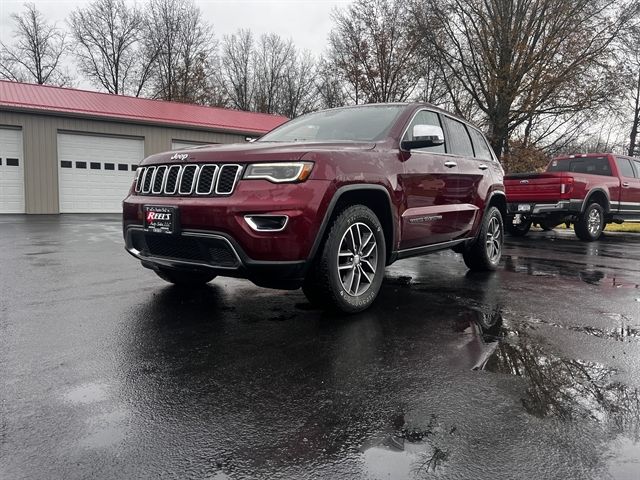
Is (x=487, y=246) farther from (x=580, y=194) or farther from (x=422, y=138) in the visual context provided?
(x=580, y=194)

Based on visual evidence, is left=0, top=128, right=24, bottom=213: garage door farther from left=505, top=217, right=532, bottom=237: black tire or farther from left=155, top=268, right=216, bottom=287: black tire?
left=505, top=217, right=532, bottom=237: black tire

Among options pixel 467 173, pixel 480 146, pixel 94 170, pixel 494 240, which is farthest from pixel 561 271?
pixel 94 170

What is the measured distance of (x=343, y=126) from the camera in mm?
4867

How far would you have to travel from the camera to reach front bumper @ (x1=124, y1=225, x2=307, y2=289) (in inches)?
138

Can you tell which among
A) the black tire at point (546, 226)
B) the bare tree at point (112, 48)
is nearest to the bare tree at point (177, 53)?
the bare tree at point (112, 48)

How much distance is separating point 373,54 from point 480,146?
27.4 meters

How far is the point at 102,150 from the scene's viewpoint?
64.9ft

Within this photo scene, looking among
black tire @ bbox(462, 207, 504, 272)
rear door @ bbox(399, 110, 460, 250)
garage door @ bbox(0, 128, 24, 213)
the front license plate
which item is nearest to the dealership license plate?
rear door @ bbox(399, 110, 460, 250)

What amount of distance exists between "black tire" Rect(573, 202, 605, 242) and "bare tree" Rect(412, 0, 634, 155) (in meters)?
10.4

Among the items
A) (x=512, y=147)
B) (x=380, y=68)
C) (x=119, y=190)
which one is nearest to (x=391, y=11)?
(x=380, y=68)

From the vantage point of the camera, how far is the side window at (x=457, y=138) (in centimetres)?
569

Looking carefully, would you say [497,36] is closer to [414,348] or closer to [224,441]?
[414,348]

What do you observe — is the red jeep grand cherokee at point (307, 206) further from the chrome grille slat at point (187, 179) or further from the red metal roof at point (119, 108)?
the red metal roof at point (119, 108)

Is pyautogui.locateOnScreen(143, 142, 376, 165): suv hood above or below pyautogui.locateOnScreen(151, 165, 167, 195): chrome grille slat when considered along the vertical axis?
above
